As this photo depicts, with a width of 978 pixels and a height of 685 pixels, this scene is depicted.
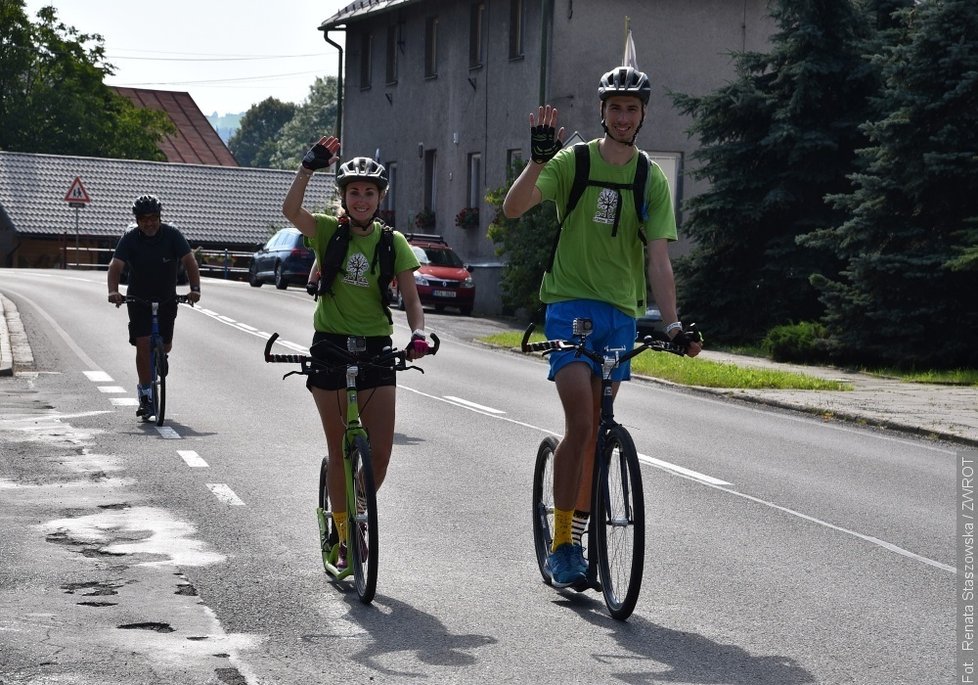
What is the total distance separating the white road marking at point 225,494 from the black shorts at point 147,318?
4.11 meters

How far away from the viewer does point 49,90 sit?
7762cm

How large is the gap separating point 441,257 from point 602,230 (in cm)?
3083

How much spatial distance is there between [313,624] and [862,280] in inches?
710

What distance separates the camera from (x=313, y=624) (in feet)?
21.7

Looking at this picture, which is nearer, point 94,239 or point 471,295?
point 471,295

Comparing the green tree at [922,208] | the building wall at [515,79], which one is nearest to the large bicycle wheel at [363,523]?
the green tree at [922,208]

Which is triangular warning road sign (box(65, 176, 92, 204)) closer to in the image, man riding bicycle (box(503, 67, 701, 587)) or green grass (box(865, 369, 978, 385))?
green grass (box(865, 369, 978, 385))

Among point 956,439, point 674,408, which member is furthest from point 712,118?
point 956,439

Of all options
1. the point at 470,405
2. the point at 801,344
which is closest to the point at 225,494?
the point at 470,405

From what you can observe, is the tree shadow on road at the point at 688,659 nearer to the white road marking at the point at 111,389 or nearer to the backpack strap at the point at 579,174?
the backpack strap at the point at 579,174

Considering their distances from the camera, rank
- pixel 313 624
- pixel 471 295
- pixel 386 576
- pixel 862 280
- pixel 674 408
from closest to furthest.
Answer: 1. pixel 313 624
2. pixel 386 576
3. pixel 674 408
4. pixel 862 280
5. pixel 471 295

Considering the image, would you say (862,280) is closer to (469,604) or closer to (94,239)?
(469,604)

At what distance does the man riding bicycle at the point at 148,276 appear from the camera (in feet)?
46.6

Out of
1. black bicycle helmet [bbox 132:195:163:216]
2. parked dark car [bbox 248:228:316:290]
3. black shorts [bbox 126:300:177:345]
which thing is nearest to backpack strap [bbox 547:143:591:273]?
black bicycle helmet [bbox 132:195:163:216]
